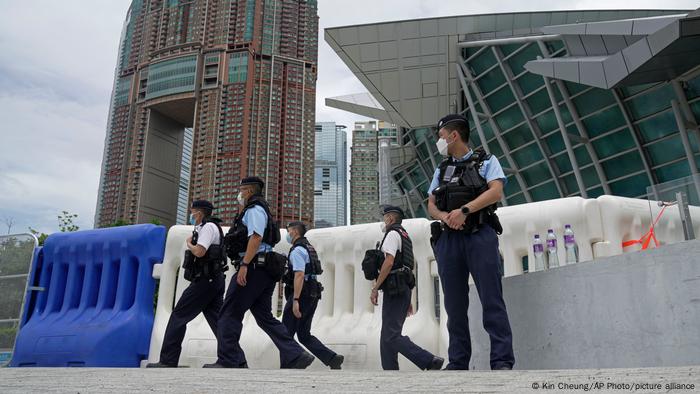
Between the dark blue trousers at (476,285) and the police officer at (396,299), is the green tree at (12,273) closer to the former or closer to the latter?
the police officer at (396,299)

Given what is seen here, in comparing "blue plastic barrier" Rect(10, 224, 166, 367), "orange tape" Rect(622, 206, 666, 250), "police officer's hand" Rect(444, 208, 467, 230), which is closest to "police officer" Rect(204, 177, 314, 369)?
"police officer's hand" Rect(444, 208, 467, 230)

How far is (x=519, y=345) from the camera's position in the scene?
3641mm

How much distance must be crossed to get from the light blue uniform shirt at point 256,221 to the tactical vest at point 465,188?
6.04 feet

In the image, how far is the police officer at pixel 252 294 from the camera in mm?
4734

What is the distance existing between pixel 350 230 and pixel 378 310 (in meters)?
1.01

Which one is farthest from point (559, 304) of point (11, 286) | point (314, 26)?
point (314, 26)

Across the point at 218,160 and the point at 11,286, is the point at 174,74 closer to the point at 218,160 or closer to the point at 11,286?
the point at 218,160

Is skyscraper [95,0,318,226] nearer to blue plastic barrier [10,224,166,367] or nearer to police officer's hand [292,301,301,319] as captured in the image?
blue plastic barrier [10,224,166,367]

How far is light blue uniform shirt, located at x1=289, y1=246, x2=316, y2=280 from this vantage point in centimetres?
559

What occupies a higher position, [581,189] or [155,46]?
[155,46]

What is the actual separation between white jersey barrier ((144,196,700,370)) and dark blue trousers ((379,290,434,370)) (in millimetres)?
679

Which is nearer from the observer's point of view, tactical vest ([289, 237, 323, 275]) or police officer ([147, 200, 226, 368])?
police officer ([147, 200, 226, 368])

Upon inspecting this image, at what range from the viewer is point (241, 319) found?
4.88 meters

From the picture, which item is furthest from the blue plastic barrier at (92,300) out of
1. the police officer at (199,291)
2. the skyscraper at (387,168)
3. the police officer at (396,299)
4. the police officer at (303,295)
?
the skyscraper at (387,168)
